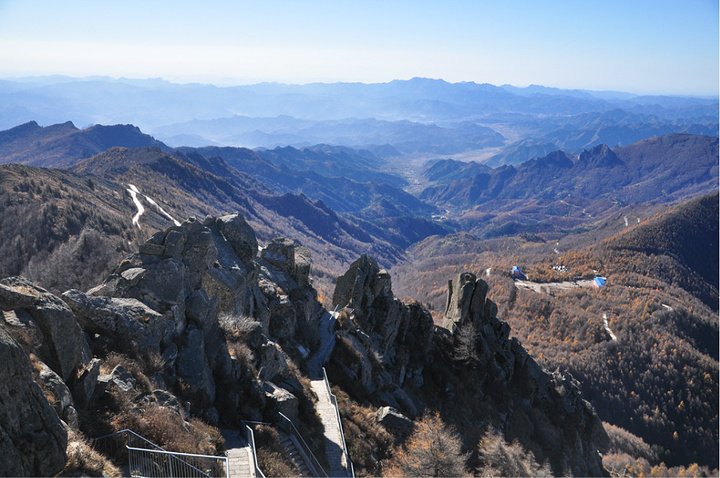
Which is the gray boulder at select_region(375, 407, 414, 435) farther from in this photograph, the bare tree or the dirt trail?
the dirt trail

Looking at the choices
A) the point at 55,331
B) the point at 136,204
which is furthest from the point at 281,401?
the point at 136,204

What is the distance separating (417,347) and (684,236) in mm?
195459

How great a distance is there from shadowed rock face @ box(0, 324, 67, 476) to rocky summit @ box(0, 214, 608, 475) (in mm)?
33

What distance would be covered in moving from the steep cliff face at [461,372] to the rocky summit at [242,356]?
5.5 inches

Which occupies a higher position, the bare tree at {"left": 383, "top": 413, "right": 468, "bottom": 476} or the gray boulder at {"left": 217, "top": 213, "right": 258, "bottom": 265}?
the gray boulder at {"left": 217, "top": 213, "right": 258, "bottom": 265}

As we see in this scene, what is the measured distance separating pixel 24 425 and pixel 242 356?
39.7 feet

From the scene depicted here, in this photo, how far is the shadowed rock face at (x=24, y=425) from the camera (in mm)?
10461

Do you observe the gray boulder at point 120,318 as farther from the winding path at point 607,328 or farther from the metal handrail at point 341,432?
the winding path at point 607,328

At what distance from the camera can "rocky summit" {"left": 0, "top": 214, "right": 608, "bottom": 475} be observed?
14.0 meters

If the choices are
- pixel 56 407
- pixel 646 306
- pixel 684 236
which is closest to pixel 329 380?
pixel 56 407

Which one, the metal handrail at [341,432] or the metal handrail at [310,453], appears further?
the metal handrail at [341,432]

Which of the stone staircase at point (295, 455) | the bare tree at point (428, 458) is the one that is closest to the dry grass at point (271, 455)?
the stone staircase at point (295, 455)

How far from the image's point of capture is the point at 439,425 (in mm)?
29641

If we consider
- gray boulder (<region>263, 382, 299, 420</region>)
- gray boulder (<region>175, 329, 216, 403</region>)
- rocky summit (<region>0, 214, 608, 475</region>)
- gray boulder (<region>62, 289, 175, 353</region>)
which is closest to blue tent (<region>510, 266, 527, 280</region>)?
rocky summit (<region>0, 214, 608, 475</region>)
